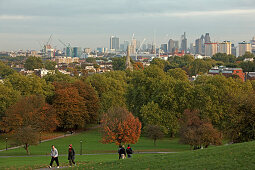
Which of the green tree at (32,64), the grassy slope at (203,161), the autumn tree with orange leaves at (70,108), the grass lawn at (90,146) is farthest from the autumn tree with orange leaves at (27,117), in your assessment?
the green tree at (32,64)

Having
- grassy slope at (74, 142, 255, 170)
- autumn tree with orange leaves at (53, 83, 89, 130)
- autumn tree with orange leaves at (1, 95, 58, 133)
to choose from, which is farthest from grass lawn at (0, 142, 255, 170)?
autumn tree with orange leaves at (53, 83, 89, 130)

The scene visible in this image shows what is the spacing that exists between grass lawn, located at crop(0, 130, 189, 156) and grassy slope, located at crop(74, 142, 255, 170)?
1959 centimetres

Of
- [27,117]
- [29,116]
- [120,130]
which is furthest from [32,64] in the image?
[120,130]

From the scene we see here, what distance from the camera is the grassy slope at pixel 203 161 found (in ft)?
64.2

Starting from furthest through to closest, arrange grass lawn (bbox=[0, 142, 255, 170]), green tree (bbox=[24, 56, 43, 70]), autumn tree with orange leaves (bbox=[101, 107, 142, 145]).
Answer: green tree (bbox=[24, 56, 43, 70]), autumn tree with orange leaves (bbox=[101, 107, 142, 145]), grass lawn (bbox=[0, 142, 255, 170])

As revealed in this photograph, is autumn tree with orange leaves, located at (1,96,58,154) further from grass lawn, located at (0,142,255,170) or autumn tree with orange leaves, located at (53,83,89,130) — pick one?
grass lawn, located at (0,142,255,170)

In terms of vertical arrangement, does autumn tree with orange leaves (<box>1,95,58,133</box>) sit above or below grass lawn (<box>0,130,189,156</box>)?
above

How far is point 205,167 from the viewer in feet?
64.0

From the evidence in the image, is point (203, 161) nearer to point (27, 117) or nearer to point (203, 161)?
point (203, 161)

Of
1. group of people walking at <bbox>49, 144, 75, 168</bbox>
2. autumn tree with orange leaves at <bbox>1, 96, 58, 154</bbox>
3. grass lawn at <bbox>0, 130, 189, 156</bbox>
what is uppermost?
group of people walking at <bbox>49, 144, 75, 168</bbox>

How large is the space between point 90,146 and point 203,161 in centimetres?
2885

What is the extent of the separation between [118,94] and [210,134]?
37577mm

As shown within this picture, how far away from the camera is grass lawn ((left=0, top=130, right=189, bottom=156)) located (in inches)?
1709

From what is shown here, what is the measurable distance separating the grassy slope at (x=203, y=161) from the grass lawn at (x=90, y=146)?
1959 centimetres
